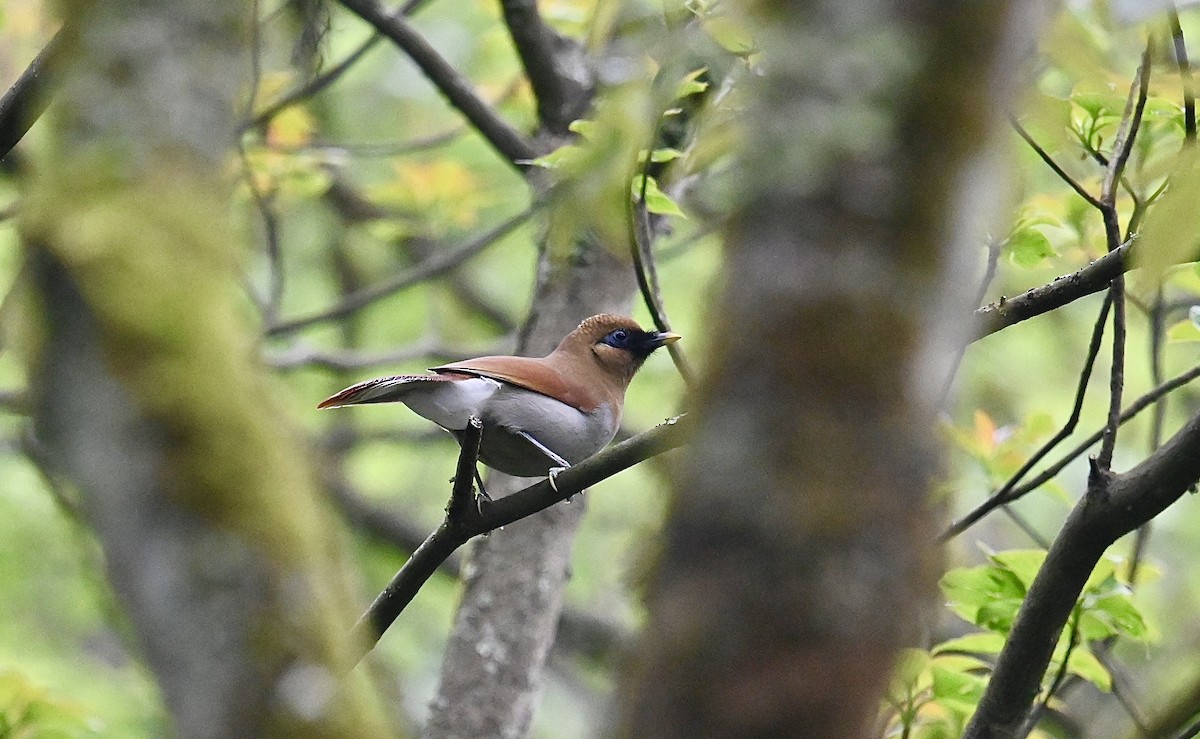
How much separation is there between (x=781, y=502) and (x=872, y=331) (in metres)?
0.26

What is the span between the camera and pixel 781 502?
67.1 inches

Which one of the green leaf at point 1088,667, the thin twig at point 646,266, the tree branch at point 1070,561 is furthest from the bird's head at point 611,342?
the tree branch at point 1070,561

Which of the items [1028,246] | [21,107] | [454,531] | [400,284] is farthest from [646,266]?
[400,284]

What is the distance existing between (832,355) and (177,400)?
0.99m

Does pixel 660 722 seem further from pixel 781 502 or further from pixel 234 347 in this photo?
pixel 234 347

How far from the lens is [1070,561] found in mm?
3041

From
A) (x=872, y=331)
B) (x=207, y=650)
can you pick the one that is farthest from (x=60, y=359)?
(x=872, y=331)

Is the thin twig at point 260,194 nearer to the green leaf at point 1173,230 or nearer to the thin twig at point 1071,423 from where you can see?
the thin twig at point 1071,423

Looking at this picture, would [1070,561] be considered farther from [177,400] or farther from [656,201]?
[177,400]

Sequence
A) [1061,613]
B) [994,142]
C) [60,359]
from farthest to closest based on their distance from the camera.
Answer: [1061,613] → [60,359] → [994,142]

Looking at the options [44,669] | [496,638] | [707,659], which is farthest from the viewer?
[44,669]

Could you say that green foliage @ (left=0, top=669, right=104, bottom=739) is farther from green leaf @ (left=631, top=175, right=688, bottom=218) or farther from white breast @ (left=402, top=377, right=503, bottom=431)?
green leaf @ (left=631, top=175, right=688, bottom=218)

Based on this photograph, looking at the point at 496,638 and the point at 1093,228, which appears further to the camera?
the point at 496,638

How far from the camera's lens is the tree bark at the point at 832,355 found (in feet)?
5.53
